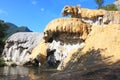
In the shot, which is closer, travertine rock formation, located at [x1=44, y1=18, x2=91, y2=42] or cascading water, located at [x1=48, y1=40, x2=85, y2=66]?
travertine rock formation, located at [x1=44, y1=18, x2=91, y2=42]

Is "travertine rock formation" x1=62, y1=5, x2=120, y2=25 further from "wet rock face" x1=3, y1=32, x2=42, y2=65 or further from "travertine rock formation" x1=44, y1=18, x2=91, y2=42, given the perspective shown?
"wet rock face" x1=3, y1=32, x2=42, y2=65

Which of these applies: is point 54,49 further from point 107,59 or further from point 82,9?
point 107,59

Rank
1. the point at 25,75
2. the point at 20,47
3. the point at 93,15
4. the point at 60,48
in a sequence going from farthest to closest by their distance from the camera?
the point at 20,47 < the point at 60,48 < the point at 93,15 < the point at 25,75

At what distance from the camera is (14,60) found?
147 feet

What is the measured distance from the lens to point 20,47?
45844 mm

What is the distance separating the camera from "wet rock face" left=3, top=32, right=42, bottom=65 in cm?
4354

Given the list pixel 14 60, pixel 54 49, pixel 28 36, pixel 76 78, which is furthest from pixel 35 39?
pixel 76 78

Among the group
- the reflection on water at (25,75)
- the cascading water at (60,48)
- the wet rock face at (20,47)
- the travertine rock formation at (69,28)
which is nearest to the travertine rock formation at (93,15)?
the travertine rock formation at (69,28)

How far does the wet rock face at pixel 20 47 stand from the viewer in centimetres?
4354

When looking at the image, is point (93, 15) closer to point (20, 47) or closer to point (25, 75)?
point (25, 75)

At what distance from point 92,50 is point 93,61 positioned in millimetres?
2624

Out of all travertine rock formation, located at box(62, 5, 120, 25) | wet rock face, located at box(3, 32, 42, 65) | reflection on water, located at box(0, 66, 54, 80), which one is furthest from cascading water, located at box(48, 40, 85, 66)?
wet rock face, located at box(3, 32, 42, 65)

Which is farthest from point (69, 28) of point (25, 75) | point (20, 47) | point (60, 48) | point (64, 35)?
point (20, 47)

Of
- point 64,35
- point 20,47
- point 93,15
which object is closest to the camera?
point 93,15
